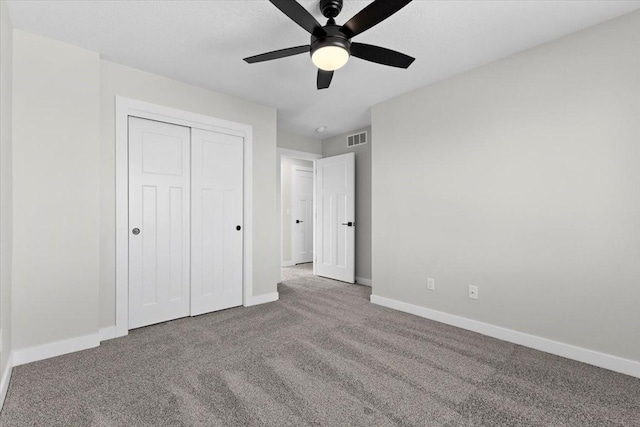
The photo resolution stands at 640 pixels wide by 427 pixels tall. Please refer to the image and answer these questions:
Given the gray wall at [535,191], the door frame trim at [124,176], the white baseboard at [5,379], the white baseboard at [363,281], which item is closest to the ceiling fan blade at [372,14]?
the gray wall at [535,191]

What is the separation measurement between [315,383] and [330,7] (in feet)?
7.85

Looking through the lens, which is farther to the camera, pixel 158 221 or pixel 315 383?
pixel 158 221

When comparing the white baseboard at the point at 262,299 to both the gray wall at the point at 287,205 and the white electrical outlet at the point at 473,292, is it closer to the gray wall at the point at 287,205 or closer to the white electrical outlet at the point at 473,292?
the white electrical outlet at the point at 473,292

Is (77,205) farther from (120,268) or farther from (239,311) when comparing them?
(239,311)

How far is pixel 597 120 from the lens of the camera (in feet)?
7.32

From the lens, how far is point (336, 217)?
5.02 metres

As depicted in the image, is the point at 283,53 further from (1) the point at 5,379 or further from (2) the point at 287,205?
(2) the point at 287,205

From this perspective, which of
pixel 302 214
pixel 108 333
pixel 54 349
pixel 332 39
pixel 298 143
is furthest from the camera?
pixel 302 214

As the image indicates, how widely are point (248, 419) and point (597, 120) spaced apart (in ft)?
10.1

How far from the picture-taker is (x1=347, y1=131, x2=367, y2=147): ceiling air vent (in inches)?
189

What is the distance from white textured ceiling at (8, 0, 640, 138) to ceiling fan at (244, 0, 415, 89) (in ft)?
0.91

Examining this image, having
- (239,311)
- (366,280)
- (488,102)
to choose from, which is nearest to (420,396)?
(239,311)

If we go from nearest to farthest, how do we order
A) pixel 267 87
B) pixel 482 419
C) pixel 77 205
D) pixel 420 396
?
pixel 482 419, pixel 420 396, pixel 77 205, pixel 267 87

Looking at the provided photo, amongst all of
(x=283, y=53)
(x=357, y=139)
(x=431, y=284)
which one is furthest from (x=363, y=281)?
(x=283, y=53)
